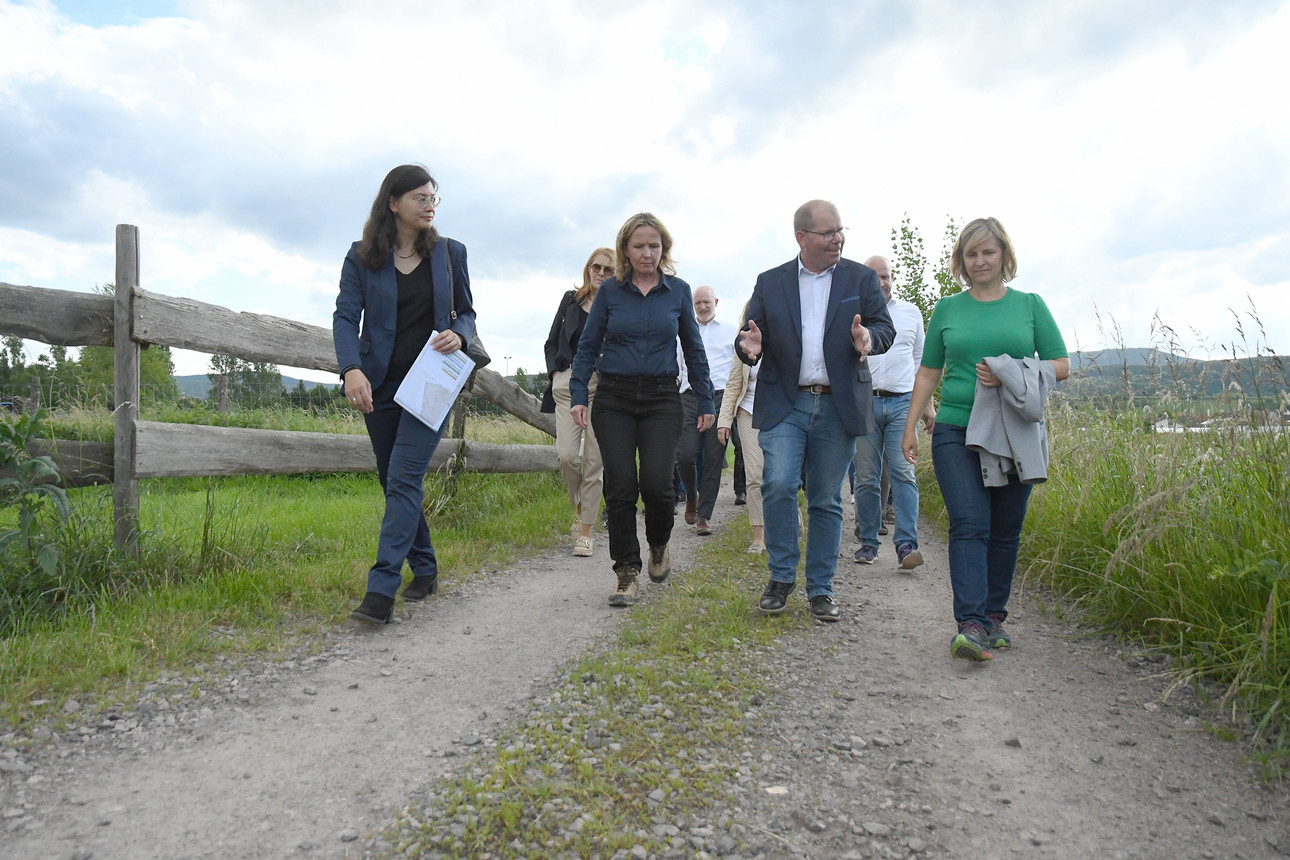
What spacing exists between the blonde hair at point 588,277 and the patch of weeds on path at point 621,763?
334 centimetres

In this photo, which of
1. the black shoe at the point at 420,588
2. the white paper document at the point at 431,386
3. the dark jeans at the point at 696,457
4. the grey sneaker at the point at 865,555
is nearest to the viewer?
the white paper document at the point at 431,386

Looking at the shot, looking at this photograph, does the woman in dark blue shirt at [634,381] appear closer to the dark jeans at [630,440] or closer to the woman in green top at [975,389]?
the dark jeans at [630,440]

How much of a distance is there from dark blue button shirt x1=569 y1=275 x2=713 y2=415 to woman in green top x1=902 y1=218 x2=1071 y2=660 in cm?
157

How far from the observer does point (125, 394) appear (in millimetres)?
4469

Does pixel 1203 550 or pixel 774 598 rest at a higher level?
pixel 1203 550

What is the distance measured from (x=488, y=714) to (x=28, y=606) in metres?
2.25

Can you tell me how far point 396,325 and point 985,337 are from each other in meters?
2.96

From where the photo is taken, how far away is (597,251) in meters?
6.77

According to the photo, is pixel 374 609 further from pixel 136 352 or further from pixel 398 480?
pixel 136 352

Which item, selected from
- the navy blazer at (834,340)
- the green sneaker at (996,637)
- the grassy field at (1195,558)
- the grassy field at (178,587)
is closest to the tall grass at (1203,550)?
the grassy field at (1195,558)

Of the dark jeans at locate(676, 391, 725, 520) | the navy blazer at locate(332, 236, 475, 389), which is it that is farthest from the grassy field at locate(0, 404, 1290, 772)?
the dark jeans at locate(676, 391, 725, 520)

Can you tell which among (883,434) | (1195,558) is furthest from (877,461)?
(1195,558)

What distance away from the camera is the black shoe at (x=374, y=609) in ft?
13.7

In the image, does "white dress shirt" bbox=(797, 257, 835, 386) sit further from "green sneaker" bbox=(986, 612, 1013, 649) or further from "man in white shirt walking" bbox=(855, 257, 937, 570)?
"man in white shirt walking" bbox=(855, 257, 937, 570)
